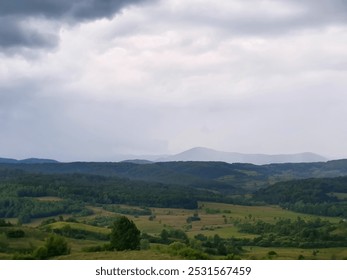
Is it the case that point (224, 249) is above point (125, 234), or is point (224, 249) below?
below

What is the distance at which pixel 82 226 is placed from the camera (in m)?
178

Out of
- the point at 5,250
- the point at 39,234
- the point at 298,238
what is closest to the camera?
the point at 5,250

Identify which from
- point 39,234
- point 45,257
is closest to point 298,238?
point 39,234
